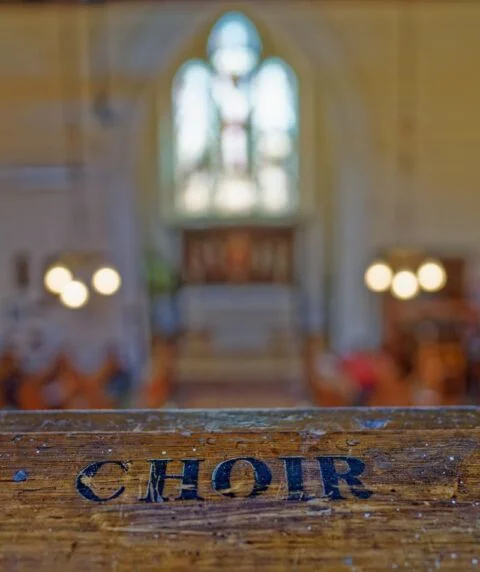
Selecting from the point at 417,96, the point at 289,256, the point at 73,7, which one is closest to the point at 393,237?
the point at 417,96

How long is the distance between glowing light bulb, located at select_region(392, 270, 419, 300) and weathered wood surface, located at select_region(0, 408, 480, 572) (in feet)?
12.7

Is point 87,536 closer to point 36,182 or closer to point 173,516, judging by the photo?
point 173,516

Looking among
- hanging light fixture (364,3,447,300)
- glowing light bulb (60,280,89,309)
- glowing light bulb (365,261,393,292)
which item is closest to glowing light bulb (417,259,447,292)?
glowing light bulb (365,261,393,292)

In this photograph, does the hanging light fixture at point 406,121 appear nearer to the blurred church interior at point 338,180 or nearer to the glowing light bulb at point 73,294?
the blurred church interior at point 338,180

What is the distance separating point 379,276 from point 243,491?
4.24 metres

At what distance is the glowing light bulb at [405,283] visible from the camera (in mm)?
4574

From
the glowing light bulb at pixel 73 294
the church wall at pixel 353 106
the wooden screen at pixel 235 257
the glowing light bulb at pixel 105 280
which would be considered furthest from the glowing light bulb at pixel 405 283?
the wooden screen at pixel 235 257

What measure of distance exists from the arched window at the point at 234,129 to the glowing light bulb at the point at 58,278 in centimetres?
592

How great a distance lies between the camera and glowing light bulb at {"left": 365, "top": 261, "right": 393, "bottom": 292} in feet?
15.5

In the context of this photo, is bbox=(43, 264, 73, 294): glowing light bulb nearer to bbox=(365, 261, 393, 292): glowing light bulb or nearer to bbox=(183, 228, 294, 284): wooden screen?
bbox=(365, 261, 393, 292): glowing light bulb

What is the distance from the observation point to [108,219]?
23.3 feet

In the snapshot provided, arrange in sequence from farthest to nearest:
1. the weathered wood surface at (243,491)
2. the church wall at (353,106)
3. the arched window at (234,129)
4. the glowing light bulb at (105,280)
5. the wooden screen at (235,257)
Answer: the arched window at (234,129), the wooden screen at (235,257), the church wall at (353,106), the glowing light bulb at (105,280), the weathered wood surface at (243,491)

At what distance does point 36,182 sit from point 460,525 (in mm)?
6951

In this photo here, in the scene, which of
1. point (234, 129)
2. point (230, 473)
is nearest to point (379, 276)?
point (230, 473)
